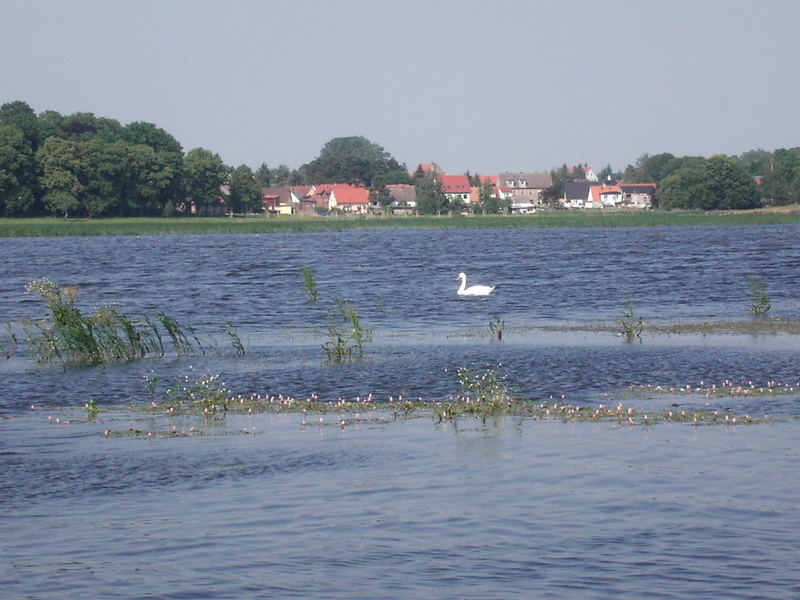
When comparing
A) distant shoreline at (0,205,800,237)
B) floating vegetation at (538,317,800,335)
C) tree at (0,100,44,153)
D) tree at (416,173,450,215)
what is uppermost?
tree at (0,100,44,153)

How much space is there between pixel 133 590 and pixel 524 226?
119 m

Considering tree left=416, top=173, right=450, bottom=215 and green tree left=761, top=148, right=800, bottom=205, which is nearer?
green tree left=761, top=148, right=800, bottom=205

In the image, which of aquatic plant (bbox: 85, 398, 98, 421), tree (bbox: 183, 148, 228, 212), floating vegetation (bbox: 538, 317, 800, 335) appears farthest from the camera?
tree (bbox: 183, 148, 228, 212)

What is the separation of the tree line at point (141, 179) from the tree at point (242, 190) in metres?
0.14

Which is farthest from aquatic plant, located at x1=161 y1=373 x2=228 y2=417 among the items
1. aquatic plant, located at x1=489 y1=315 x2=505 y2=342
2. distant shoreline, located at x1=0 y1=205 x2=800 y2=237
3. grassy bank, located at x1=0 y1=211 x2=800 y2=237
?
grassy bank, located at x1=0 y1=211 x2=800 y2=237

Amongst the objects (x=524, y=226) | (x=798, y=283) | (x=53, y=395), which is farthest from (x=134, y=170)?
(x=53, y=395)

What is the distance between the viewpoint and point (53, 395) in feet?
65.8

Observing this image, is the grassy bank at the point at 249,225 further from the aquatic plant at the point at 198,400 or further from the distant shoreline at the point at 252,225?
the aquatic plant at the point at 198,400

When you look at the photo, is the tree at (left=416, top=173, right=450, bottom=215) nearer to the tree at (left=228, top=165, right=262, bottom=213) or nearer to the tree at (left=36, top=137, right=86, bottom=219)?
the tree at (left=228, top=165, right=262, bottom=213)

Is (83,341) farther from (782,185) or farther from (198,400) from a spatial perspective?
(782,185)

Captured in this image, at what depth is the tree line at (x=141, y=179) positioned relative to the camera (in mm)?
126875

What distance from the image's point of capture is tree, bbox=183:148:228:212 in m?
147

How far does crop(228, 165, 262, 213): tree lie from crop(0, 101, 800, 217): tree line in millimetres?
141

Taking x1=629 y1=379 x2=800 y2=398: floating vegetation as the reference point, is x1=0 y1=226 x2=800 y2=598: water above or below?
below
